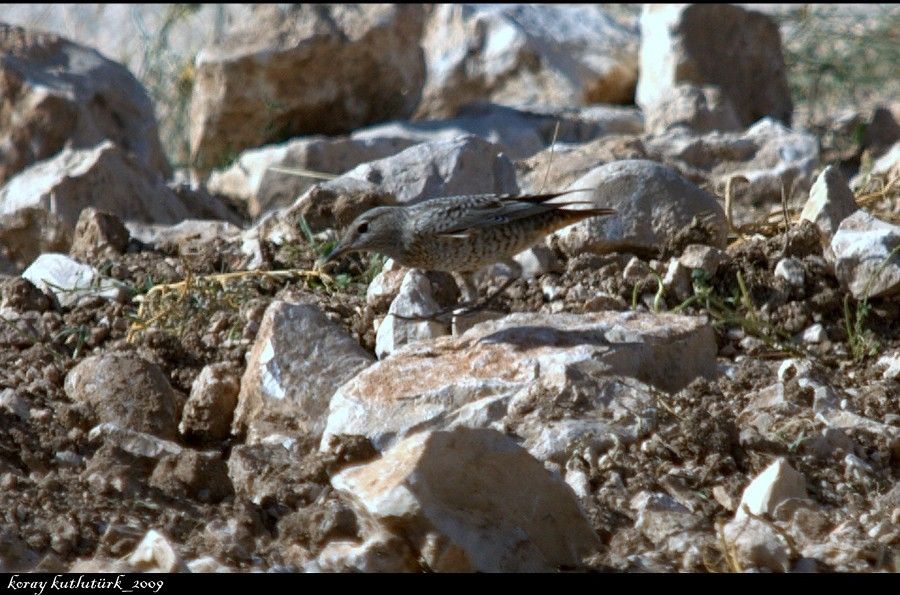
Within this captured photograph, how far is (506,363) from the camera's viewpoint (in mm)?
5035

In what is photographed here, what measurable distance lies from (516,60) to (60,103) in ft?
11.8

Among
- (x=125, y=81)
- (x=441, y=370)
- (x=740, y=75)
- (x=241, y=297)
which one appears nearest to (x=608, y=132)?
(x=740, y=75)

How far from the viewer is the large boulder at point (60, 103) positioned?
8.84m

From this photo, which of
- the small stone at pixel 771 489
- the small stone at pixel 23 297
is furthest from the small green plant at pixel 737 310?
the small stone at pixel 23 297

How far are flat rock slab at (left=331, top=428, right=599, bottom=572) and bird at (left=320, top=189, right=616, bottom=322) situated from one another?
5.13 ft

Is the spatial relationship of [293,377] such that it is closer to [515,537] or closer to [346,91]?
[515,537]

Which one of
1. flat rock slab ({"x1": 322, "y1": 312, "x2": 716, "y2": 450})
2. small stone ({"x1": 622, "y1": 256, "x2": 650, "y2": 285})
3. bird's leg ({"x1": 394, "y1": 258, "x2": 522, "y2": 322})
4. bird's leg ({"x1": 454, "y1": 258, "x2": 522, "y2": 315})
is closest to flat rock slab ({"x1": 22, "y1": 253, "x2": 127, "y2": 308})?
bird's leg ({"x1": 394, "y1": 258, "x2": 522, "y2": 322})

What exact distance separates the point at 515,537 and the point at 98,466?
55.8 inches

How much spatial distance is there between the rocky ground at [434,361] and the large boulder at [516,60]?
156cm

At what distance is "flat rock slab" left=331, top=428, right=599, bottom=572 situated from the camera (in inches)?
153

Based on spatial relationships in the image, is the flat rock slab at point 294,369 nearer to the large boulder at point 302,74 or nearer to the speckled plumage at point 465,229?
the speckled plumage at point 465,229

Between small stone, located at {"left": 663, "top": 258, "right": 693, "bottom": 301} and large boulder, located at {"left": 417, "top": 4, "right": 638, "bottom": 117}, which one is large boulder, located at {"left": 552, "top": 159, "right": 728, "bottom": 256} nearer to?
small stone, located at {"left": 663, "top": 258, "right": 693, "bottom": 301}

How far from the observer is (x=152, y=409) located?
5.20 metres
